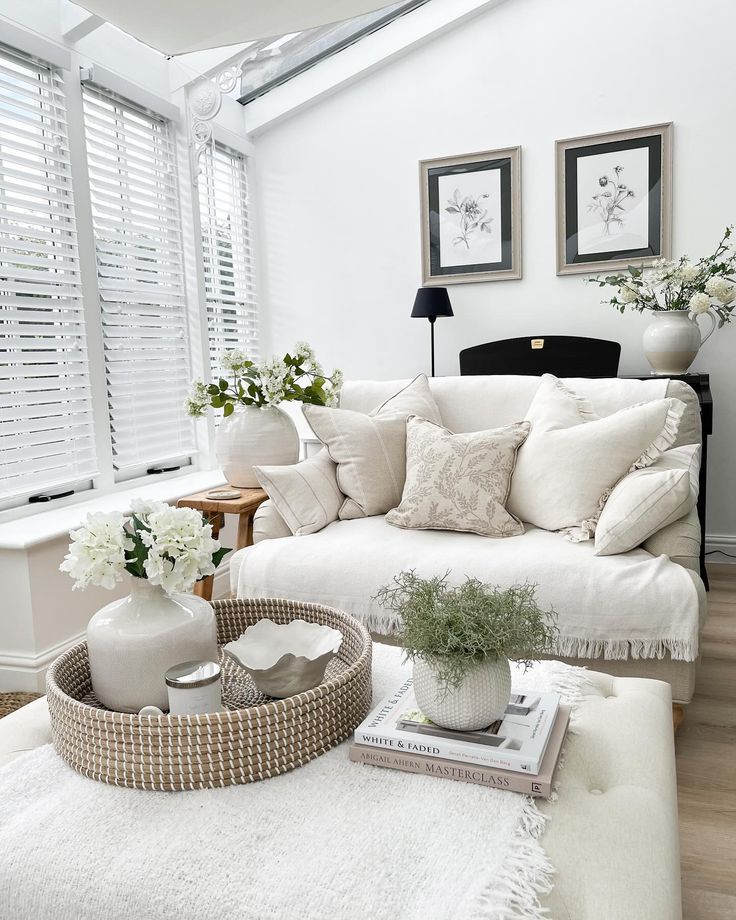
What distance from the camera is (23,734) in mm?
1249

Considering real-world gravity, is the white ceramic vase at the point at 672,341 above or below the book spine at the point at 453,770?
above

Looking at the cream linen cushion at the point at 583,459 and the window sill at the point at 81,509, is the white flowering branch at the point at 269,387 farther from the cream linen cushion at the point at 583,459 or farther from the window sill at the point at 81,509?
the cream linen cushion at the point at 583,459

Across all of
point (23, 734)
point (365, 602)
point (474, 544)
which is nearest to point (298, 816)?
point (23, 734)

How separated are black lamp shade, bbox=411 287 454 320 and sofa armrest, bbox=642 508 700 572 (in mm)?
1901

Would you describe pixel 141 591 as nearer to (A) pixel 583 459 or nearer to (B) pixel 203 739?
(B) pixel 203 739

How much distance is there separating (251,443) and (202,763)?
188 cm

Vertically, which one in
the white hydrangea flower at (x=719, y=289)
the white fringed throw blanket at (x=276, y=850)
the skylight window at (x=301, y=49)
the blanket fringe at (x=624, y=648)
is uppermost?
the skylight window at (x=301, y=49)

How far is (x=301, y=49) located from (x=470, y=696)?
3.90 meters

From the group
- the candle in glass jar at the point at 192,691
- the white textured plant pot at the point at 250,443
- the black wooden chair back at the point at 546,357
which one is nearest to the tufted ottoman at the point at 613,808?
the candle in glass jar at the point at 192,691

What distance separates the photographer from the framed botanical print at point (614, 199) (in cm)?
359

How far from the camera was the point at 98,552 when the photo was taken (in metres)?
1.19

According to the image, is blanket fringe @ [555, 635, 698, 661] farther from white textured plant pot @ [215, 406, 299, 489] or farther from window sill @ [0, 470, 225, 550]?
window sill @ [0, 470, 225, 550]

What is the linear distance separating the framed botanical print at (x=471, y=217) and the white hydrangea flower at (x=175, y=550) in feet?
9.96

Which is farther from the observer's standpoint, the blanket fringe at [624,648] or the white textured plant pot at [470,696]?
the blanket fringe at [624,648]
